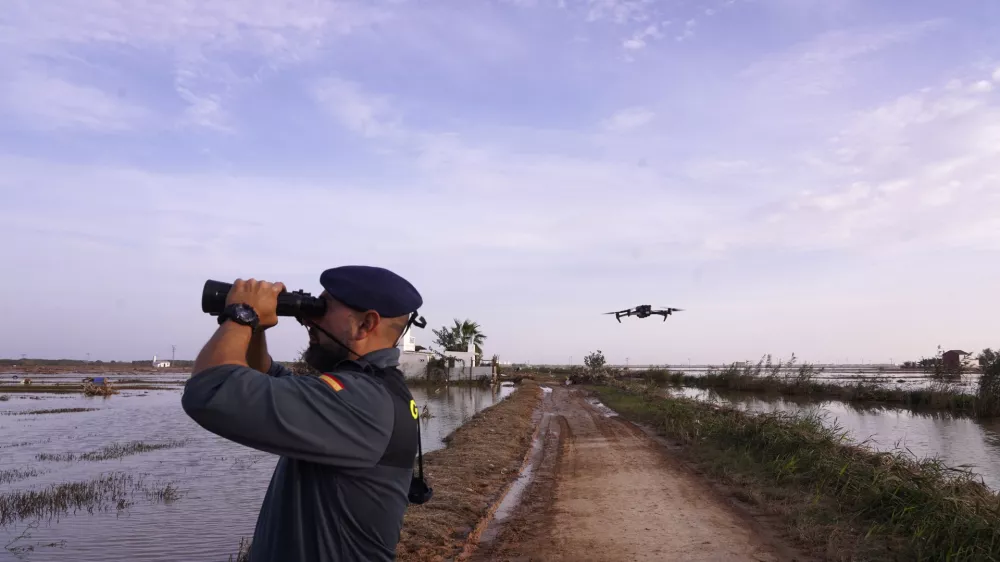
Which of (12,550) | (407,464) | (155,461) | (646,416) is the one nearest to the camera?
(407,464)

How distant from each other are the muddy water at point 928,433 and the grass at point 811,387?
1397 mm

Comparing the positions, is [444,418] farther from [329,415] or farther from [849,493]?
[329,415]

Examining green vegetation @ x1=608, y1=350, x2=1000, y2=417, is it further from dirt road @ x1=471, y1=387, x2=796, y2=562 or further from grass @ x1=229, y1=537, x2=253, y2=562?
grass @ x1=229, y1=537, x2=253, y2=562

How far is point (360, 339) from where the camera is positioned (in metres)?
1.88

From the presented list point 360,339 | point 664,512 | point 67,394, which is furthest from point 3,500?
point 67,394

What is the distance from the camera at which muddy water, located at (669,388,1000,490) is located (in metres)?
14.4

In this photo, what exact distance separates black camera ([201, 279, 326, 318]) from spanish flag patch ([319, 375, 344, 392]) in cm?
26

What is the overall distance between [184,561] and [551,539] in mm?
4013

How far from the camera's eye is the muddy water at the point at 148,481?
8.10m

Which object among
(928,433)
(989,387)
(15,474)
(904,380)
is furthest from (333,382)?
(904,380)

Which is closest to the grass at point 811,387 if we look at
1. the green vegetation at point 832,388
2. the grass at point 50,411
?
the green vegetation at point 832,388

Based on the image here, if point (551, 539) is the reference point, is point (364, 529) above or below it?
above

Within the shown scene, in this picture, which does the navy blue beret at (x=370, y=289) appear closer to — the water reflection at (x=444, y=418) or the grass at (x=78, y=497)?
the grass at (x=78, y=497)

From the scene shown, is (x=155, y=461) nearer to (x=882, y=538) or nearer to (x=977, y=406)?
(x=882, y=538)
